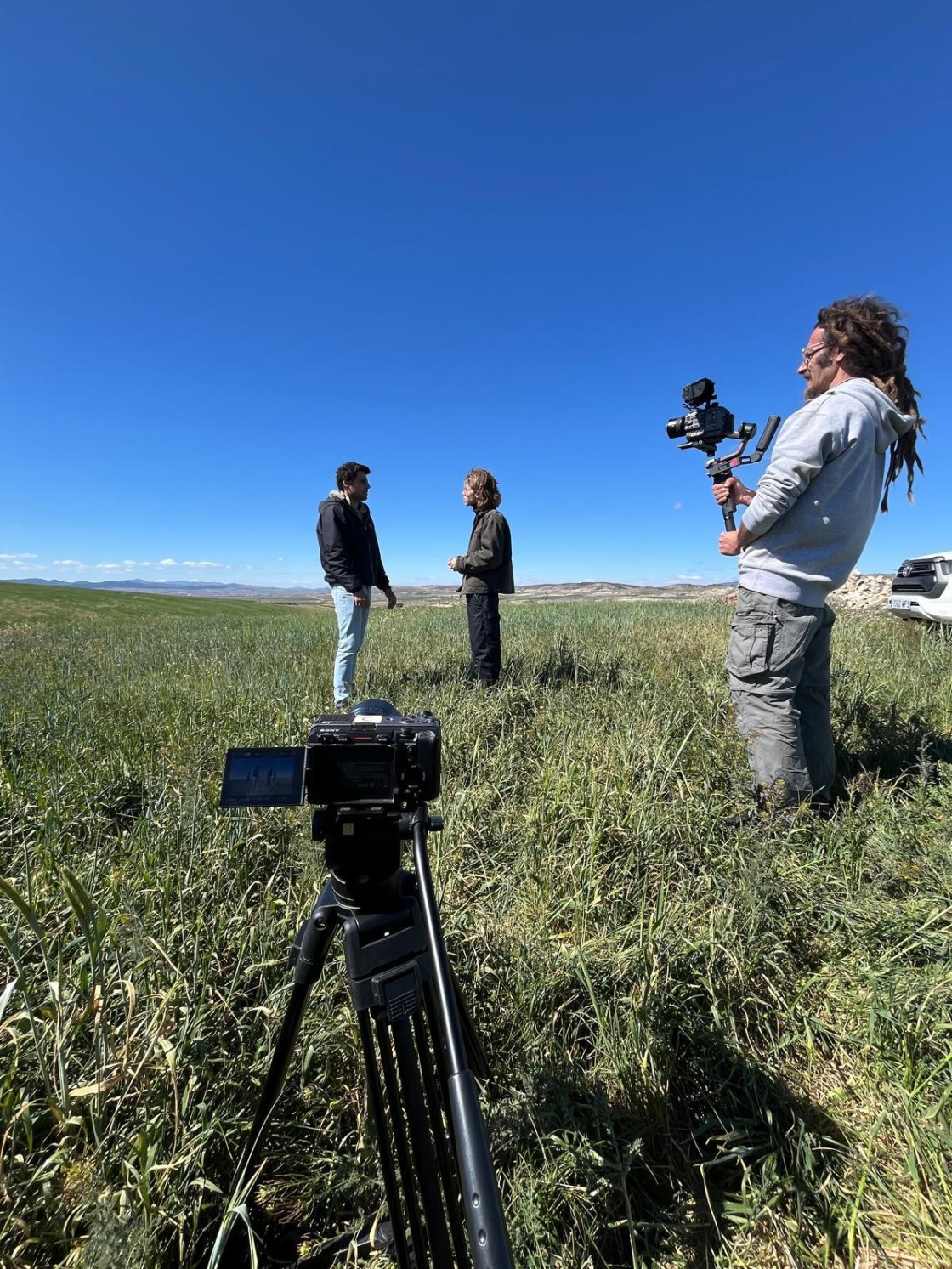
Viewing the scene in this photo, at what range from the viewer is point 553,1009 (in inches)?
63.0

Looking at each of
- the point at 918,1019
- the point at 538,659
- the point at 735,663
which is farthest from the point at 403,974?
the point at 538,659

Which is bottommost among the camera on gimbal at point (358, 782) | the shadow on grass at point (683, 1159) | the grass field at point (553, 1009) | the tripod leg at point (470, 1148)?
the shadow on grass at point (683, 1159)

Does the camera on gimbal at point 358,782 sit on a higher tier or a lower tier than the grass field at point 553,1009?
higher

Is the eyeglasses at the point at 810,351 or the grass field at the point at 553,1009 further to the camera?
the eyeglasses at the point at 810,351

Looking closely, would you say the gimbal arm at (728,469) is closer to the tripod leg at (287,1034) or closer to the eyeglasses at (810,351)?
the eyeglasses at (810,351)

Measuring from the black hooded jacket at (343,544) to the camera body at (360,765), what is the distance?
12.5ft

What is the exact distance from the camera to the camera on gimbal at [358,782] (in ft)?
2.82

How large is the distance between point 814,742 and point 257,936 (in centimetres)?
264

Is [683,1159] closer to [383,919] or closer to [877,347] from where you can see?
[383,919]

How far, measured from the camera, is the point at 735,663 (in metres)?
2.62

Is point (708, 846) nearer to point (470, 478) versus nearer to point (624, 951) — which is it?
point (624, 951)

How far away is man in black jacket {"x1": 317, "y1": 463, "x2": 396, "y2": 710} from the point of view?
452 centimetres

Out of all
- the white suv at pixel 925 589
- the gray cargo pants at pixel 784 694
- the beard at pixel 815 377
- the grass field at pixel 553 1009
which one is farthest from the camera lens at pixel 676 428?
the white suv at pixel 925 589

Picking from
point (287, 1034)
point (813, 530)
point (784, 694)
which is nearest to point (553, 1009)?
point (287, 1034)
